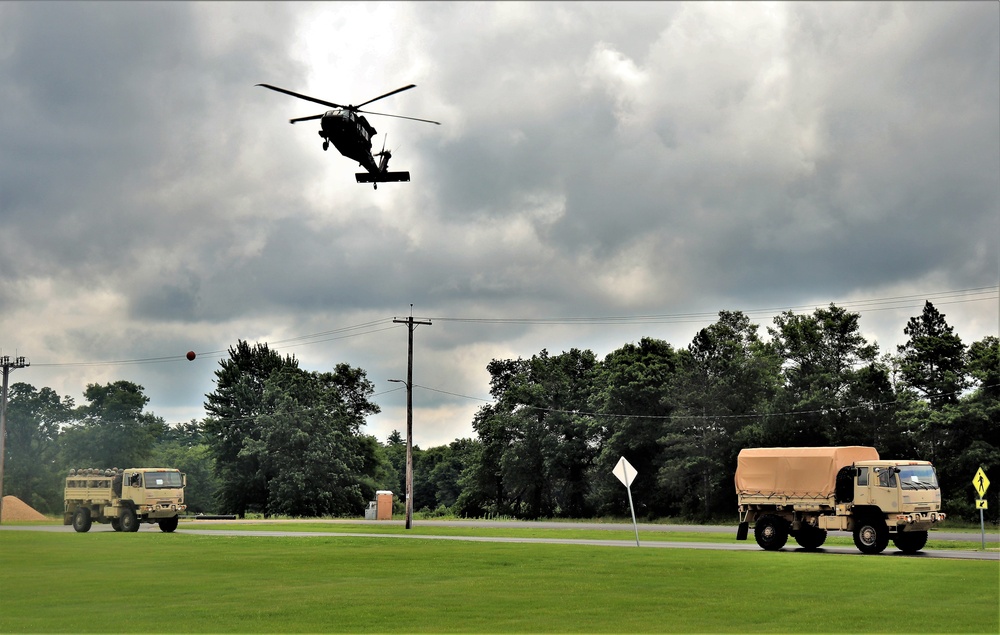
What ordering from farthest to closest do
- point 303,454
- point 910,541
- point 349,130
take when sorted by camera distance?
point 303,454 → point 910,541 → point 349,130

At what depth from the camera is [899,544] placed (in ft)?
105

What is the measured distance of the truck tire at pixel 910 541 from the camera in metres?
31.7

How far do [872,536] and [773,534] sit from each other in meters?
3.38

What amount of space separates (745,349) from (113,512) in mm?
51554

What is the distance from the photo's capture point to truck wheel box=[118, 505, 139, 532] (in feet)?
159

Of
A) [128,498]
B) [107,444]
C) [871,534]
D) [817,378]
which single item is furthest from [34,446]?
[871,534]

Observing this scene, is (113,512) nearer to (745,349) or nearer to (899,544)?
(899,544)

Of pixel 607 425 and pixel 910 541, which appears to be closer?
pixel 910 541

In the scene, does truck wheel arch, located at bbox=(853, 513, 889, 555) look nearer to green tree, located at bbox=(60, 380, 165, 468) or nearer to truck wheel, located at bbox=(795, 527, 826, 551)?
truck wheel, located at bbox=(795, 527, 826, 551)

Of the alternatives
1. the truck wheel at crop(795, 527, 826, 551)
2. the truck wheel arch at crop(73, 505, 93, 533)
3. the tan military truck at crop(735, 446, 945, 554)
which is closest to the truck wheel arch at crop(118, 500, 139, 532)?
the truck wheel arch at crop(73, 505, 93, 533)

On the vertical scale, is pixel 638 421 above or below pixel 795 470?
above

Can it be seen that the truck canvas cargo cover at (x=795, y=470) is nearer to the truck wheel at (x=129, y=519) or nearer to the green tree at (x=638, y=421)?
the truck wheel at (x=129, y=519)

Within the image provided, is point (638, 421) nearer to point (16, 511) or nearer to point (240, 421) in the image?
point (240, 421)

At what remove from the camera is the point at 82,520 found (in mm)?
49875
